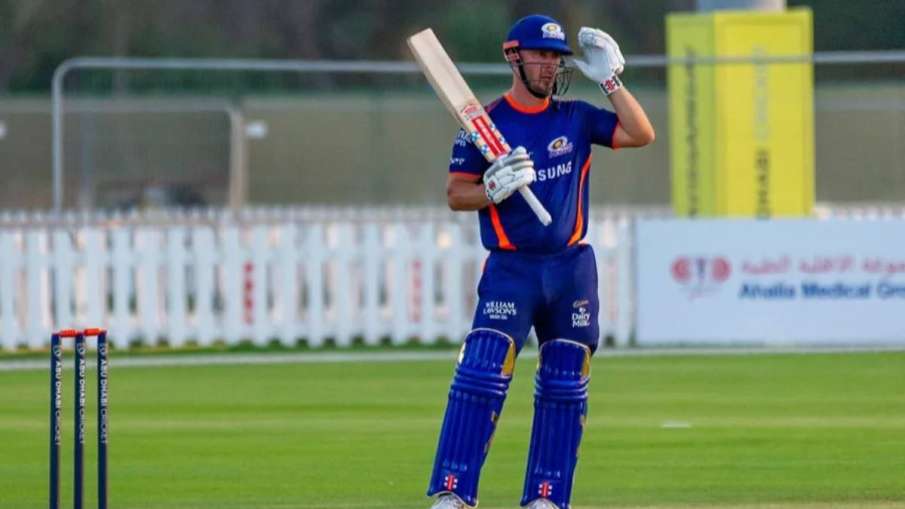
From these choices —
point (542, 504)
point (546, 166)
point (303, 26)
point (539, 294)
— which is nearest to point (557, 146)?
point (546, 166)

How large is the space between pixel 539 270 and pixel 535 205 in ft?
0.93

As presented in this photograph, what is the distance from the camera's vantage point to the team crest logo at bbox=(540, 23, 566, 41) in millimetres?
7969

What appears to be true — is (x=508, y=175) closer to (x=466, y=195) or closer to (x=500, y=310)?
(x=466, y=195)

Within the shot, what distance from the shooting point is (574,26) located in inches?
1935

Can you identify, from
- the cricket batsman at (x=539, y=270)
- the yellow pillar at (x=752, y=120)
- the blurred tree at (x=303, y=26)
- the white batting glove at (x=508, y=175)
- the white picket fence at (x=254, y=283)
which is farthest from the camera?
the blurred tree at (x=303, y=26)

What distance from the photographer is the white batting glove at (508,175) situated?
25.2ft

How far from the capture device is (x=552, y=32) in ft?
26.2

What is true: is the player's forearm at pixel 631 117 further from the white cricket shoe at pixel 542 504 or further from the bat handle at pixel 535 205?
the white cricket shoe at pixel 542 504

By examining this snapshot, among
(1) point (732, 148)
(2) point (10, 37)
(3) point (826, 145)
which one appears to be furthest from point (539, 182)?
(2) point (10, 37)

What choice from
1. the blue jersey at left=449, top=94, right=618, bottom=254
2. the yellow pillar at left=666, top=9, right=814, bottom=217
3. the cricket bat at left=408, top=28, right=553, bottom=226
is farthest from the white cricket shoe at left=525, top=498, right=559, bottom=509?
the yellow pillar at left=666, top=9, right=814, bottom=217

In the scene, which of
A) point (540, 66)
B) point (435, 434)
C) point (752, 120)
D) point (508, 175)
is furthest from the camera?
point (752, 120)

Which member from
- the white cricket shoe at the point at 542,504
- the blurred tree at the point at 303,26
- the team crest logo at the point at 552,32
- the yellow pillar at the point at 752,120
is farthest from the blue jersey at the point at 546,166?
the blurred tree at the point at 303,26

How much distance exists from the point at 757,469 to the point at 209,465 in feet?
8.77

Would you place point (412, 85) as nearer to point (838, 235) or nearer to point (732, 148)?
point (732, 148)
